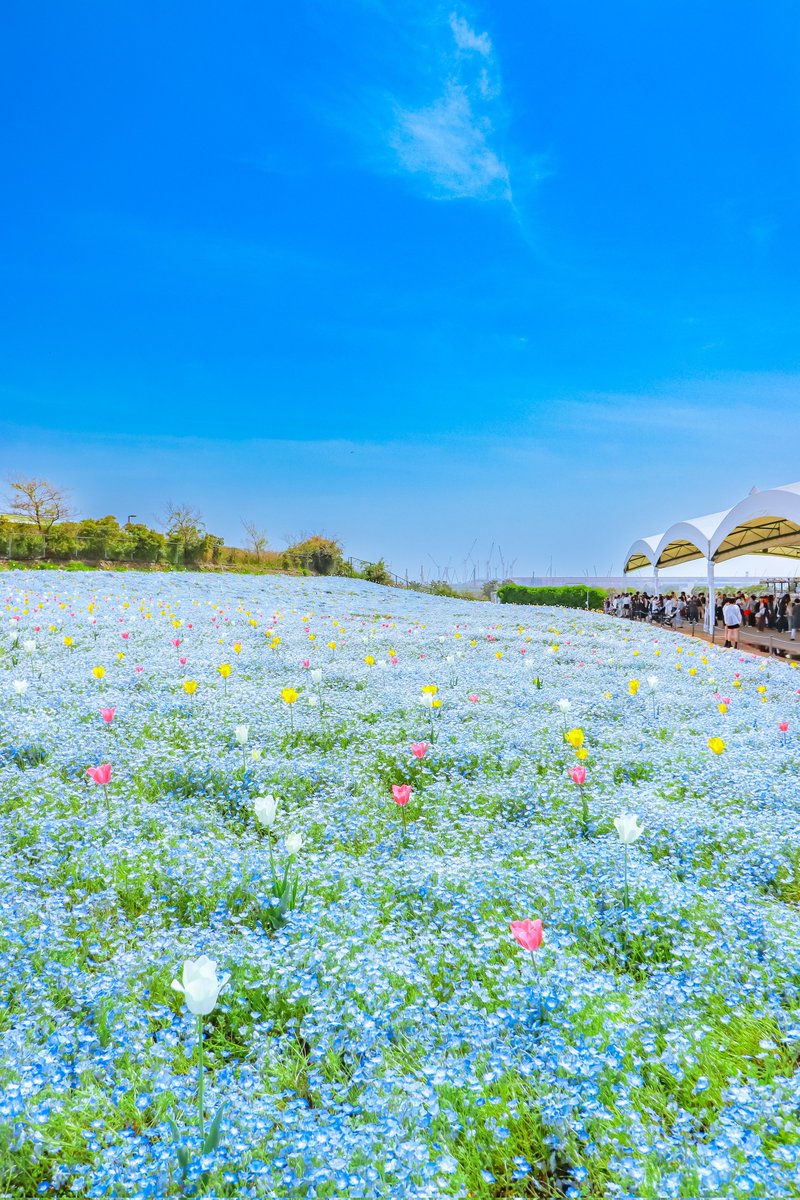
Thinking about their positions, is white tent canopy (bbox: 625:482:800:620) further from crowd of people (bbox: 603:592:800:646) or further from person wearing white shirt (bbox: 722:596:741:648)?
person wearing white shirt (bbox: 722:596:741:648)

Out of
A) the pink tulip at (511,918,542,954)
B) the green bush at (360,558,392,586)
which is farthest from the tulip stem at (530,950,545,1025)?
the green bush at (360,558,392,586)

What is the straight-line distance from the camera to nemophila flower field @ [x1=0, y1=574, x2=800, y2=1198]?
1.89 meters

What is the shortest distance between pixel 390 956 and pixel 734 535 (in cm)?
3050

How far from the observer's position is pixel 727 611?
18.2 m

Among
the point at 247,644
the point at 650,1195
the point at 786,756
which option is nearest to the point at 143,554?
the point at 247,644

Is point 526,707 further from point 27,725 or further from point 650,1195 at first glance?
point 650,1195

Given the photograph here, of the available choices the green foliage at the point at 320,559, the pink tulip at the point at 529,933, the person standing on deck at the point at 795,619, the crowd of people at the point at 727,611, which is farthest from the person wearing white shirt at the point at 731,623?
the green foliage at the point at 320,559

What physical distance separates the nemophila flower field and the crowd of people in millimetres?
14326

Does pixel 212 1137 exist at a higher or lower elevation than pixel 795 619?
lower

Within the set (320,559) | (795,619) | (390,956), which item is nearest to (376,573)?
(320,559)

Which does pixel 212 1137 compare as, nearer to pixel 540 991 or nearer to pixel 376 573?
pixel 540 991

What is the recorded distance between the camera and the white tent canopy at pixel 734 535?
18531 mm

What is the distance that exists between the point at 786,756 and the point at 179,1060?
4.88 metres

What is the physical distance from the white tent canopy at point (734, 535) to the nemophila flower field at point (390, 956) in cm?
1524
